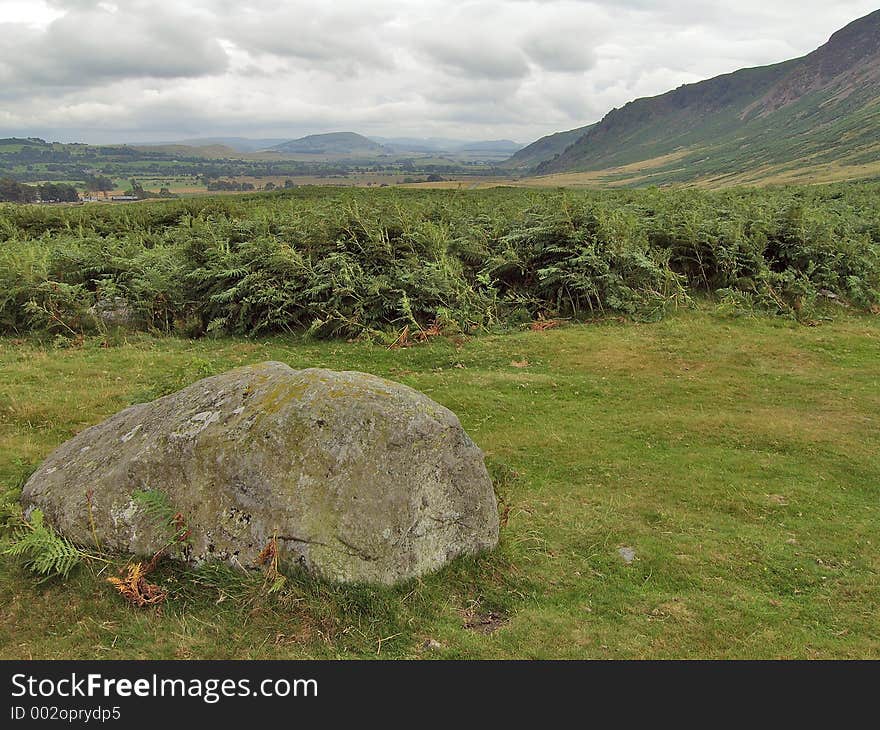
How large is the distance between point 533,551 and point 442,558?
4.68 feet

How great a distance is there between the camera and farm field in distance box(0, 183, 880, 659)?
5586 mm

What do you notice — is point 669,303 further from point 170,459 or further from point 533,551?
point 170,459

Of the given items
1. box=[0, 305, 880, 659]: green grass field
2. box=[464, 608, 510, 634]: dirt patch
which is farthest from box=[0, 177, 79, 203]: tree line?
box=[464, 608, 510, 634]: dirt patch

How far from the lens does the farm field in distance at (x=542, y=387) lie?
5.59m

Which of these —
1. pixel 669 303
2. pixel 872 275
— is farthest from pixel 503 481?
pixel 872 275

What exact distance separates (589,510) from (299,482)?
14.8ft

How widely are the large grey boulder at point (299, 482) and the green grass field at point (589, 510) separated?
1.26 feet

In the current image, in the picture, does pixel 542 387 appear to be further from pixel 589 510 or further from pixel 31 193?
pixel 31 193

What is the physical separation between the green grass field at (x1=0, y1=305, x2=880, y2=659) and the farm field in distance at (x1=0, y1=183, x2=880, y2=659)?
4 cm

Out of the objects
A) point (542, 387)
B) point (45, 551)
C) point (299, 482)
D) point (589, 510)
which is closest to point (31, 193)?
point (542, 387)

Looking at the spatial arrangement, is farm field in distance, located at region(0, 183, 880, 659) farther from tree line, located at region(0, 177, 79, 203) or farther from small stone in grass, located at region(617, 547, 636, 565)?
tree line, located at region(0, 177, 79, 203)

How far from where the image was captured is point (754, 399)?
41.8 feet

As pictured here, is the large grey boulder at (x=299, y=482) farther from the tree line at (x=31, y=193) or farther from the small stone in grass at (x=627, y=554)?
the tree line at (x=31, y=193)

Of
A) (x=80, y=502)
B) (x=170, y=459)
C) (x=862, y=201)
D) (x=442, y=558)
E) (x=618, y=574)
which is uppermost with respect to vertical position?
(x=862, y=201)
